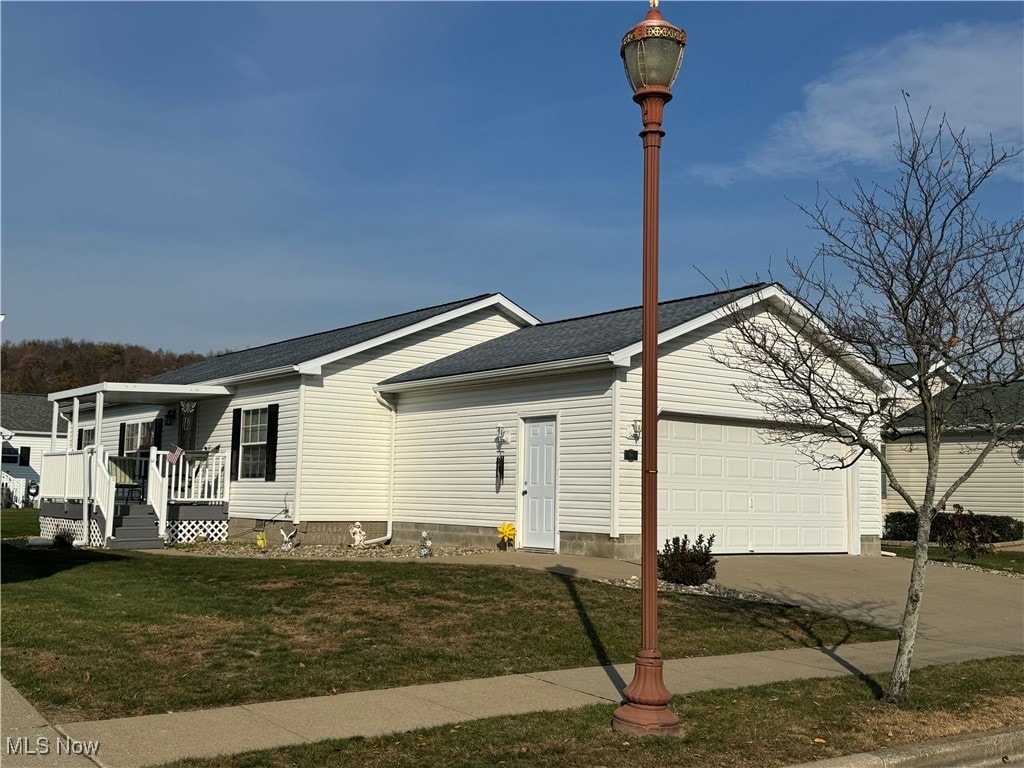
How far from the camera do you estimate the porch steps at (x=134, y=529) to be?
18.8 meters

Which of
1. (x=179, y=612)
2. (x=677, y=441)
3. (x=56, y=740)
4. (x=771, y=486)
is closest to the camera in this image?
(x=56, y=740)

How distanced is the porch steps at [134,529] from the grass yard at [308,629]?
13.9 ft

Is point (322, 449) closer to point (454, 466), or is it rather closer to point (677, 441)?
point (454, 466)

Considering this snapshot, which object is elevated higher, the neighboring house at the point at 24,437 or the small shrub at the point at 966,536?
the neighboring house at the point at 24,437

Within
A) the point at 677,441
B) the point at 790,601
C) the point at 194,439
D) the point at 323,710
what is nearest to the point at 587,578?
the point at 790,601

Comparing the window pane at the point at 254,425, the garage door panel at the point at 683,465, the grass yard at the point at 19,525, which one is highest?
the window pane at the point at 254,425

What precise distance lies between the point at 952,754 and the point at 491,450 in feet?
40.7

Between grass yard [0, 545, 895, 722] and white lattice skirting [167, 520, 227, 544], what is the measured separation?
18.7 feet

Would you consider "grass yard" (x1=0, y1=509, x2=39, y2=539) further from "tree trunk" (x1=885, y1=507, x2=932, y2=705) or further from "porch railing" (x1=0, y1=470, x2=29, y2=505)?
"tree trunk" (x1=885, y1=507, x2=932, y2=705)

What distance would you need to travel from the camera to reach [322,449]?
20188 mm

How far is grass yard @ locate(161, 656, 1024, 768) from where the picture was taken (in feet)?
19.9

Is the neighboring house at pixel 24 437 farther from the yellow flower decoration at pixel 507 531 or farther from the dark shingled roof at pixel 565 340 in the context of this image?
the yellow flower decoration at pixel 507 531

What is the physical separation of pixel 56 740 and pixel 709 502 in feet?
43.4

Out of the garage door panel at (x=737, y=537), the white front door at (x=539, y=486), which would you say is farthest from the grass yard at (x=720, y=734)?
the garage door panel at (x=737, y=537)
